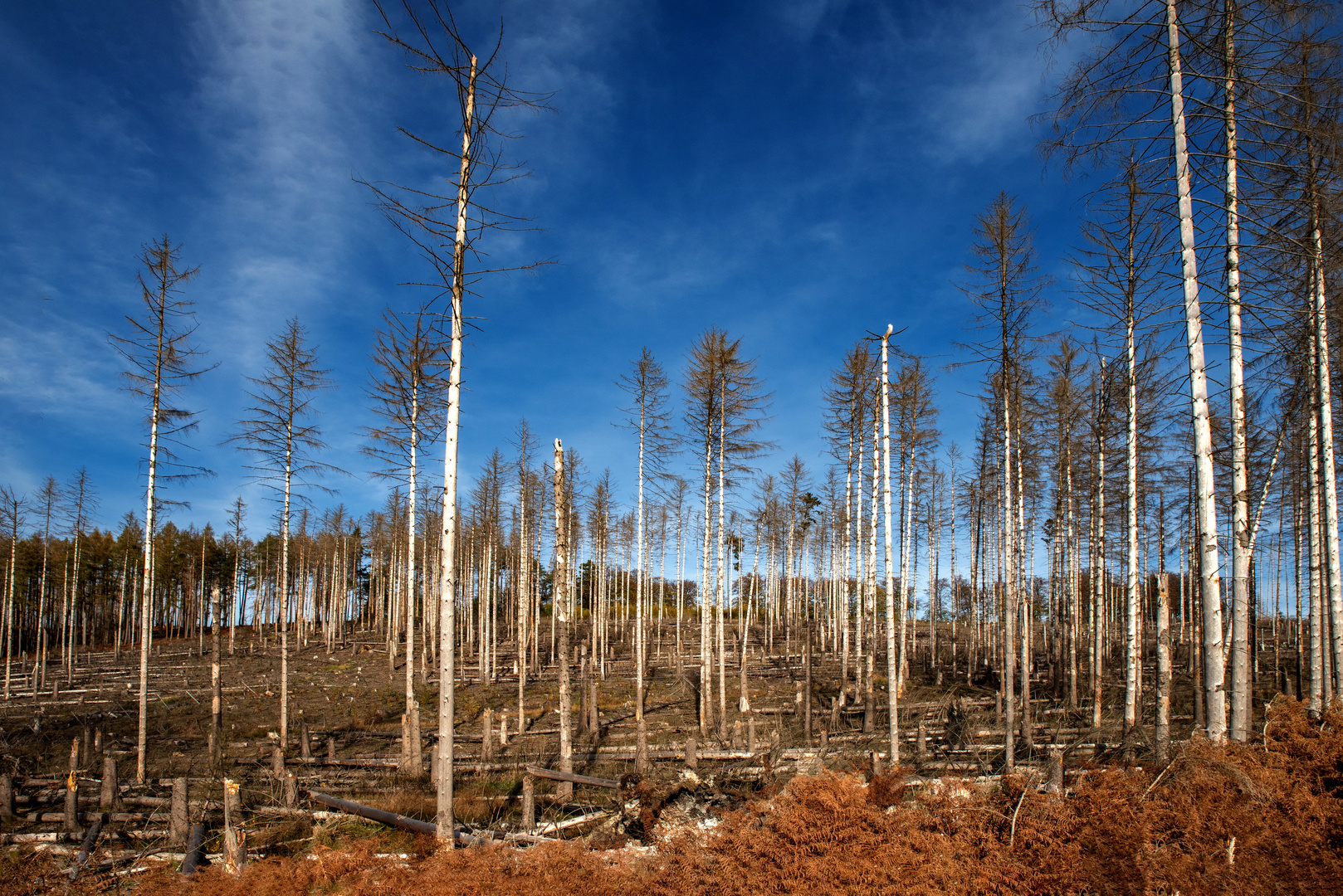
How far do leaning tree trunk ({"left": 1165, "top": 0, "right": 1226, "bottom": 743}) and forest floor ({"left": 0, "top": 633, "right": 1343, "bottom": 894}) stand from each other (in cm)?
89

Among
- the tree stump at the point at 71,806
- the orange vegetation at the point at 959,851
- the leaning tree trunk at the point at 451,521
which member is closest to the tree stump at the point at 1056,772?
the orange vegetation at the point at 959,851

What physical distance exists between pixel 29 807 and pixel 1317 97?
27073 millimetres

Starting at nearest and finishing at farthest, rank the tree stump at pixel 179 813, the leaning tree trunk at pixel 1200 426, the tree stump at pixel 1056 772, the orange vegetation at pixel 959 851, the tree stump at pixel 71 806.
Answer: the orange vegetation at pixel 959 851 → the tree stump at pixel 1056 772 → the leaning tree trunk at pixel 1200 426 → the tree stump at pixel 179 813 → the tree stump at pixel 71 806

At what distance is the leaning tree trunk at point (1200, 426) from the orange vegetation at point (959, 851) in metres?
1.08

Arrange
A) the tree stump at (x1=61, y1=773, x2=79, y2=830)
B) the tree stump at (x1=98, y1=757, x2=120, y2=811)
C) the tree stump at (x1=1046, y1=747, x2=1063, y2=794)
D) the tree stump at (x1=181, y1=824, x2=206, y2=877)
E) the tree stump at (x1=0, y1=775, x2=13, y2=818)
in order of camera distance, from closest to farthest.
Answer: the tree stump at (x1=1046, y1=747, x2=1063, y2=794), the tree stump at (x1=181, y1=824, x2=206, y2=877), the tree stump at (x1=61, y1=773, x2=79, y2=830), the tree stump at (x1=0, y1=775, x2=13, y2=818), the tree stump at (x1=98, y1=757, x2=120, y2=811)

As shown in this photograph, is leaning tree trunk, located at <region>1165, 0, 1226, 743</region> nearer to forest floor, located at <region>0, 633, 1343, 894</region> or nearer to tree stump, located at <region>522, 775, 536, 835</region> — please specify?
forest floor, located at <region>0, 633, 1343, 894</region>

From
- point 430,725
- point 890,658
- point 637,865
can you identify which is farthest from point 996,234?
point 430,725

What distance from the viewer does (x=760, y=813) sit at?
264 inches

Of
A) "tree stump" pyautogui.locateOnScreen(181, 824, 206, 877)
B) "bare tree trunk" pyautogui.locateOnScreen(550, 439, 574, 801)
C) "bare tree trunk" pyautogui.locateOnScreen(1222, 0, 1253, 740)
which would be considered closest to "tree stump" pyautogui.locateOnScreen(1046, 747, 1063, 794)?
"bare tree trunk" pyautogui.locateOnScreen(1222, 0, 1253, 740)

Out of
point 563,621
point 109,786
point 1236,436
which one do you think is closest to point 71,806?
point 109,786

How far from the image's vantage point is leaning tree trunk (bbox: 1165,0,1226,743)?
303 inches

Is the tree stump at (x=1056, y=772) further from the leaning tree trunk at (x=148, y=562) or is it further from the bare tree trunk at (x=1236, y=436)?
the leaning tree trunk at (x=148, y=562)

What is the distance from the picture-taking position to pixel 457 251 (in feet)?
27.8

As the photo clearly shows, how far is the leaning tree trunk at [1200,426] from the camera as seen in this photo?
25.2 ft
